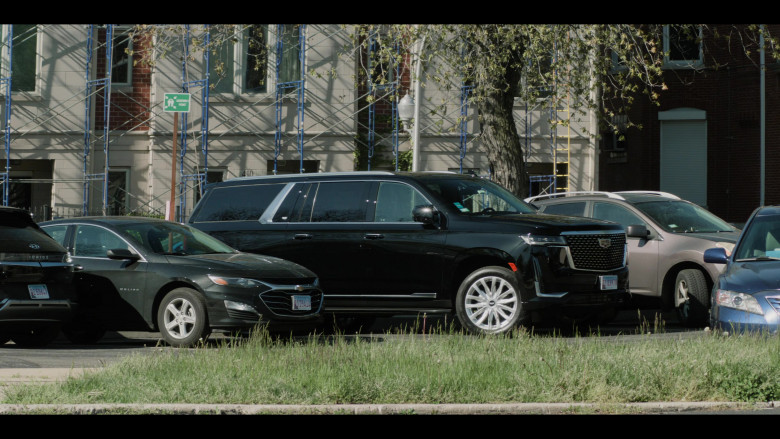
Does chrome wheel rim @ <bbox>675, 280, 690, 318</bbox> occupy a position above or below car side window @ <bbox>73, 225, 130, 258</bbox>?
below

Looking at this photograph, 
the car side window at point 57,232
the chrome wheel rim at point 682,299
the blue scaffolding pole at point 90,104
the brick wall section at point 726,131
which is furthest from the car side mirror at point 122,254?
the brick wall section at point 726,131

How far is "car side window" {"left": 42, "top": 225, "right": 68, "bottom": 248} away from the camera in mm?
13961

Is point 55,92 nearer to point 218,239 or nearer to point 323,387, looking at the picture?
point 218,239

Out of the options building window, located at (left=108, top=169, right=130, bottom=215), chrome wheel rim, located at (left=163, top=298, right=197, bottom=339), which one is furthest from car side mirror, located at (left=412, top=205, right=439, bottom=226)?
building window, located at (left=108, top=169, right=130, bottom=215)

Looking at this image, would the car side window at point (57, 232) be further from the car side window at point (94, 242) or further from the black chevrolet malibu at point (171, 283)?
the car side window at point (94, 242)

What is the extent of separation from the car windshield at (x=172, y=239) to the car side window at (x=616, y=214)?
17.5ft

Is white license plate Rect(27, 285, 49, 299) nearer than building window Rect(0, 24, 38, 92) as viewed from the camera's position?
Yes

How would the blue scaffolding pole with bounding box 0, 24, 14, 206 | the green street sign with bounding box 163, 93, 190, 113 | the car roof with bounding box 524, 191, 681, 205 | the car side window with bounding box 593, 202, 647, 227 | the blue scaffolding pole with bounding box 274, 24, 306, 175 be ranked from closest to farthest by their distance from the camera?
the car side window with bounding box 593, 202, 647, 227 → the car roof with bounding box 524, 191, 681, 205 → the green street sign with bounding box 163, 93, 190, 113 → the blue scaffolding pole with bounding box 0, 24, 14, 206 → the blue scaffolding pole with bounding box 274, 24, 306, 175

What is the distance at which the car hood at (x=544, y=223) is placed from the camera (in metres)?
13.0

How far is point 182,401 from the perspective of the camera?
818cm

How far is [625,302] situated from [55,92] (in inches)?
742

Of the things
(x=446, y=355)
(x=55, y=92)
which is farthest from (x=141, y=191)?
(x=446, y=355)

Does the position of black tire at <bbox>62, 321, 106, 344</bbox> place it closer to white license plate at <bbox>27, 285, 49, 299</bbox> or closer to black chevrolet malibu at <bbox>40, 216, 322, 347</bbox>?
black chevrolet malibu at <bbox>40, 216, 322, 347</bbox>

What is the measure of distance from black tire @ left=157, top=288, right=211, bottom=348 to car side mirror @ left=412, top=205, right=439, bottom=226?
105 inches
